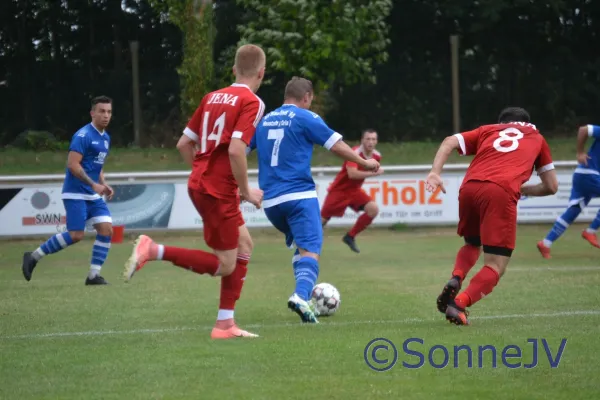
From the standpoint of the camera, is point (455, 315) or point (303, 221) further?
point (303, 221)

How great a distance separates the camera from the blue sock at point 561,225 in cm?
1571

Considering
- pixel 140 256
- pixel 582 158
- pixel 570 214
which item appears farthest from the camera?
pixel 570 214

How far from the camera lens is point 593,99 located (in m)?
32.1

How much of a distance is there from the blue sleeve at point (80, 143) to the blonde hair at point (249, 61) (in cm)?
526

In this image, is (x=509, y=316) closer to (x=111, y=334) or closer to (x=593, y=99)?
(x=111, y=334)

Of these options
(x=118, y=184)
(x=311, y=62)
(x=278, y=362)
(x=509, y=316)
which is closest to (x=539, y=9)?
(x=311, y=62)

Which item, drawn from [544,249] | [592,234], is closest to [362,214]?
[544,249]

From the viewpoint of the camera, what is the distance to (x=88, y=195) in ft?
44.5

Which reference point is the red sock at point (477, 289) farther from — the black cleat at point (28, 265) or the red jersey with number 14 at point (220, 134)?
the black cleat at point (28, 265)

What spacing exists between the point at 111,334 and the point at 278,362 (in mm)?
2066

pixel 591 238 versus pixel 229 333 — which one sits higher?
pixel 229 333

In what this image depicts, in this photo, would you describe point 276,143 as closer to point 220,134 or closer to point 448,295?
point 220,134

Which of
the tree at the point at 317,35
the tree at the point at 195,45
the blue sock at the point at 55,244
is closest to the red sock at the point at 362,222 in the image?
the blue sock at the point at 55,244

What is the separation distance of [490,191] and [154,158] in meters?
20.1
